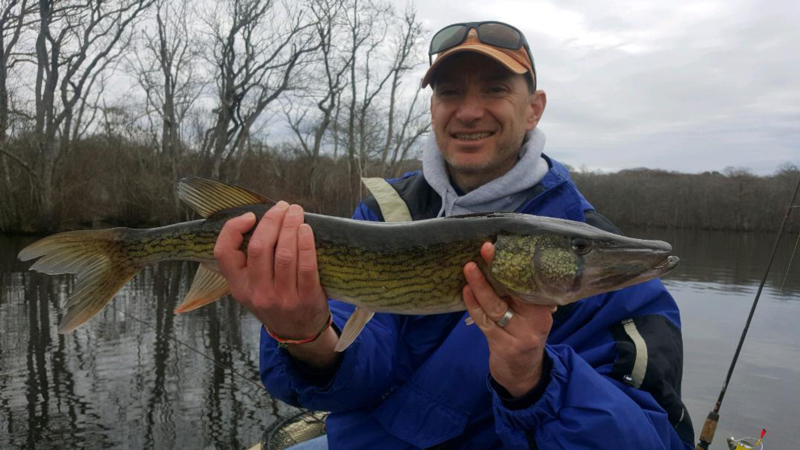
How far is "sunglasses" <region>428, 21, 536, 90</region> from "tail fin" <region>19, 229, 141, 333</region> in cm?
163

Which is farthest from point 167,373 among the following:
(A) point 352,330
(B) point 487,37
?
(B) point 487,37

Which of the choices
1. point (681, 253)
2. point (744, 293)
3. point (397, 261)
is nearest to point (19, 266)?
point (397, 261)

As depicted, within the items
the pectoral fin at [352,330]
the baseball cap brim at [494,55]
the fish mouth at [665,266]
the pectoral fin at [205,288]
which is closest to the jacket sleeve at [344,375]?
the pectoral fin at [352,330]

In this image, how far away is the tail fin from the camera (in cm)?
198

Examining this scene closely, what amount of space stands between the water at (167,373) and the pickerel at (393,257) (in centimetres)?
351

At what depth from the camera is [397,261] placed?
1839 mm

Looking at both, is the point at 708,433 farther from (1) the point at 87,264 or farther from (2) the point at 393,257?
(1) the point at 87,264

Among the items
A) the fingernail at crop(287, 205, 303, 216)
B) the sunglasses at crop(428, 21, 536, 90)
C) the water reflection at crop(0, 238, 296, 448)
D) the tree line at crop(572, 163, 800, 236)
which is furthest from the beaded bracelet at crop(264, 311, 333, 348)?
the tree line at crop(572, 163, 800, 236)

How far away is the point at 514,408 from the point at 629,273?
1.86 ft

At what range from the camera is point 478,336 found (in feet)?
6.51

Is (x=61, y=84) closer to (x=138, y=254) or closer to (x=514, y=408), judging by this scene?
(x=138, y=254)

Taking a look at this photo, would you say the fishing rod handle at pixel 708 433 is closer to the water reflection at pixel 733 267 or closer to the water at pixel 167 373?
the water at pixel 167 373

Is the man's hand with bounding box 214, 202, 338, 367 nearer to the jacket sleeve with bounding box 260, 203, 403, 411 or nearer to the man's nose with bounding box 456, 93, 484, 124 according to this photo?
the jacket sleeve with bounding box 260, 203, 403, 411

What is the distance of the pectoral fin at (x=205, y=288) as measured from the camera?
206 centimetres
